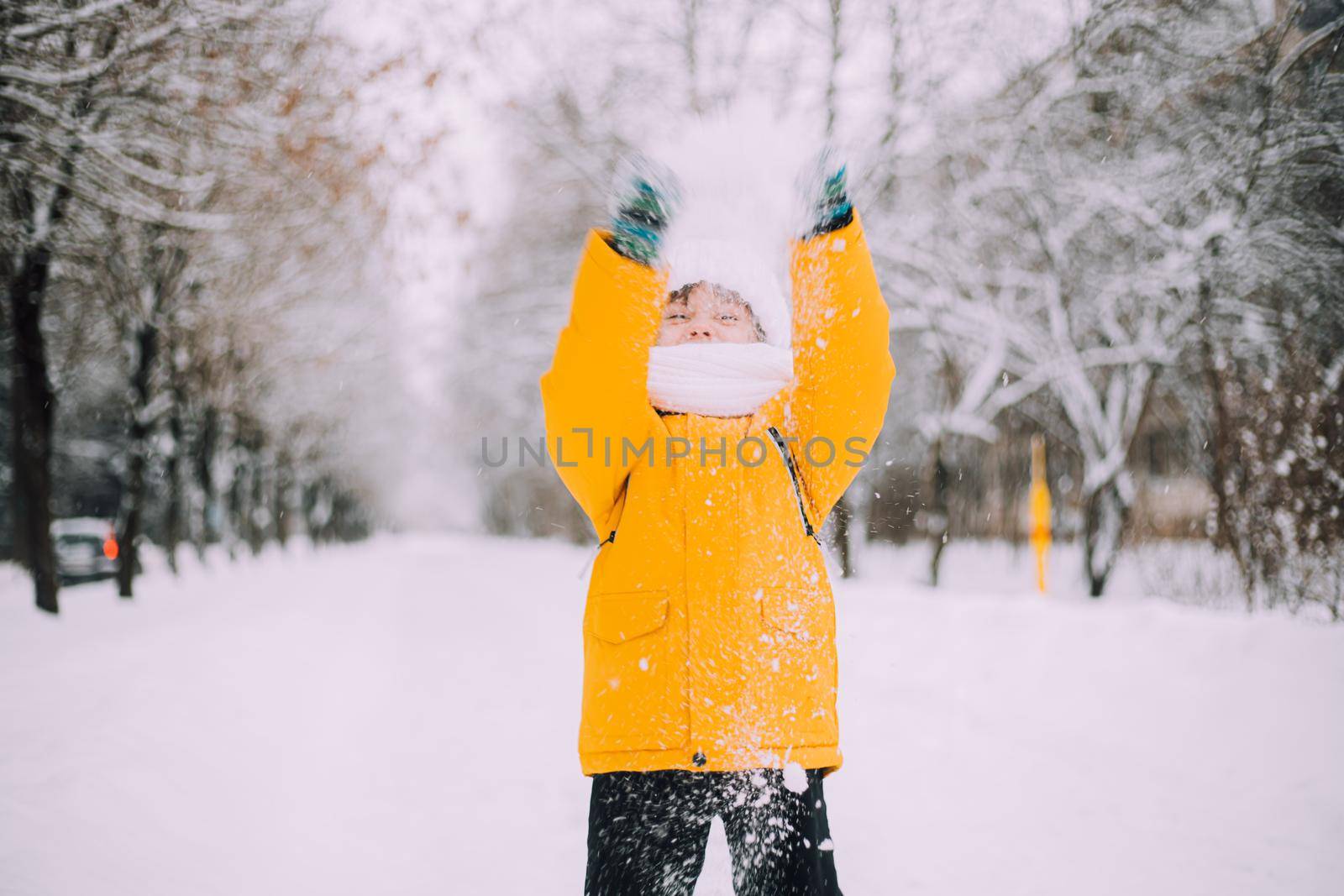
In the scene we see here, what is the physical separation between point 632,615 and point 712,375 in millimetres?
521

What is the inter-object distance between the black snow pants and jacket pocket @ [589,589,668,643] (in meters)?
0.29

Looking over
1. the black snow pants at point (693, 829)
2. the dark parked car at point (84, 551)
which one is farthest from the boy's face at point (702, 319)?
the dark parked car at point (84, 551)

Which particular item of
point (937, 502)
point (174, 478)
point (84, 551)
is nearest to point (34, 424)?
point (174, 478)

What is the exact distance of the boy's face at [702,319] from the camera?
5.61 feet

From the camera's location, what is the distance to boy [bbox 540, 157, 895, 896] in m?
1.54

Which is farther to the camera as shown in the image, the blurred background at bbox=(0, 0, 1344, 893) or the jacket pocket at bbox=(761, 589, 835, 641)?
the blurred background at bbox=(0, 0, 1344, 893)

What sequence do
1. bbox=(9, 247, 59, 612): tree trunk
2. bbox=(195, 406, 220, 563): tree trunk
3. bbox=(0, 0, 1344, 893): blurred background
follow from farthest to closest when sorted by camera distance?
bbox=(195, 406, 220, 563): tree trunk → bbox=(9, 247, 59, 612): tree trunk → bbox=(0, 0, 1344, 893): blurred background

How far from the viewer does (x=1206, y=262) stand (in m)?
8.57

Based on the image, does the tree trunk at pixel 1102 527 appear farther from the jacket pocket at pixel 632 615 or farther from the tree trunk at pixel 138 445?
the tree trunk at pixel 138 445

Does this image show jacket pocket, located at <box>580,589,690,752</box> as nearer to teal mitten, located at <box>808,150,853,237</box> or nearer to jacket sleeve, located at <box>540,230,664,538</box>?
jacket sleeve, located at <box>540,230,664,538</box>

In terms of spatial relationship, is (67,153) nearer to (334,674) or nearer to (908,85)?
(334,674)

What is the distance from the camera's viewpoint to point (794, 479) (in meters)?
1.73

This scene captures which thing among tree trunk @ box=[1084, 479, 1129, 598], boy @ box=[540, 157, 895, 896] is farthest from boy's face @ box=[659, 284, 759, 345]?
tree trunk @ box=[1084, 479, 1129, 598]

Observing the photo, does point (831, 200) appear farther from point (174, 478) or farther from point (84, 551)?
point (84, 551)
